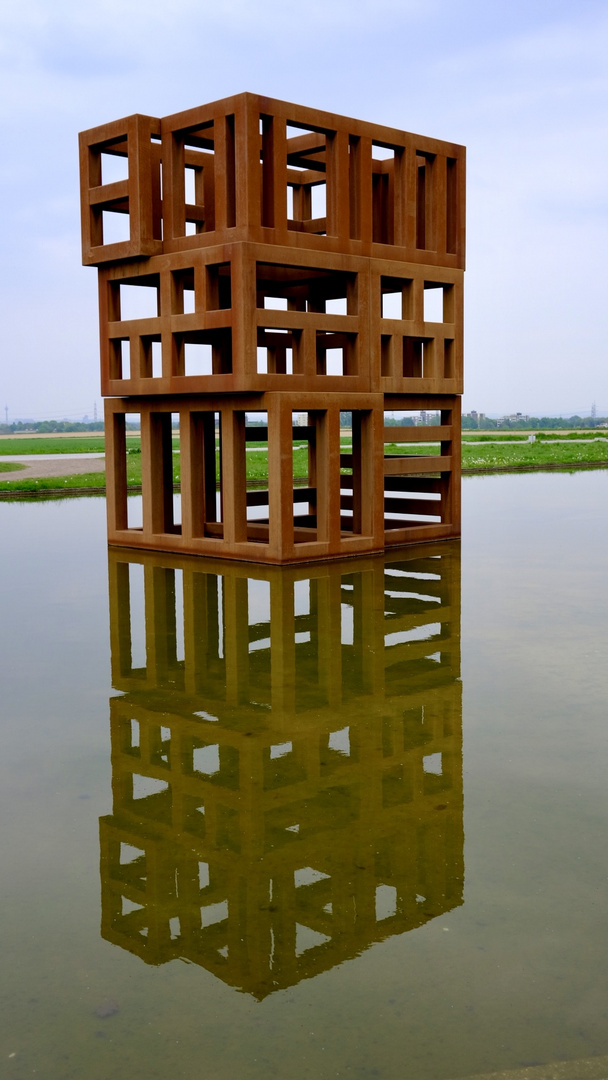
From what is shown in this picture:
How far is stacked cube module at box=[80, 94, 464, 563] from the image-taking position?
1936cm

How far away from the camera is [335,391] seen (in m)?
20.7

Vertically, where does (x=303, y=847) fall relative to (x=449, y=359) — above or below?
below

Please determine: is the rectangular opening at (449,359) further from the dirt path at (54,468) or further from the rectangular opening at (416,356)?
the dirt path at (54,468)

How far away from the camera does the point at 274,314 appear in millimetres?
19219

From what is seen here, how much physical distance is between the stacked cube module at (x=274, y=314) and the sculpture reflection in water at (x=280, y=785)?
609cm

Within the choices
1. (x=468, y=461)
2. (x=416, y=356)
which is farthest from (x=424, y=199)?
(x=468, y=461)

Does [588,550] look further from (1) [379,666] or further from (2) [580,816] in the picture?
(2) [580,816]

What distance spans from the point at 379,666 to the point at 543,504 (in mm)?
21910

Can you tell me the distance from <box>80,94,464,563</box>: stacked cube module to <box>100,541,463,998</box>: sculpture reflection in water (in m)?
6.09

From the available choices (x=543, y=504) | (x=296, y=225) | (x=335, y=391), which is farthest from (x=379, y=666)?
(x=543, y=504)

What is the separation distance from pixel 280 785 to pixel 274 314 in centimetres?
1282

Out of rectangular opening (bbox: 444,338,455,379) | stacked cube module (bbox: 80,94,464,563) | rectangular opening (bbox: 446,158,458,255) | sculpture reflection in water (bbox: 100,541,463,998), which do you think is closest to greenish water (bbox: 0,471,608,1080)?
sculpture reflection in water (bbox: 100,541,463,998)

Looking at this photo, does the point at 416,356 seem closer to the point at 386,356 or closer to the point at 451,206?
the point at 386,356

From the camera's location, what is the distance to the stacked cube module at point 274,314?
19.4 meters
